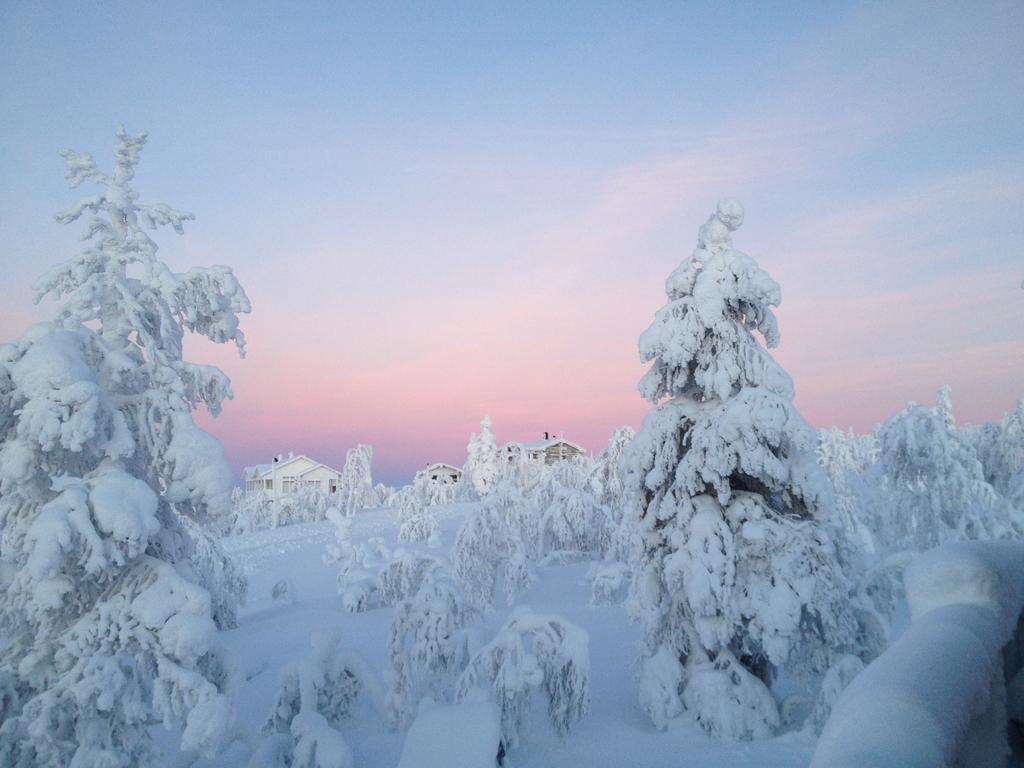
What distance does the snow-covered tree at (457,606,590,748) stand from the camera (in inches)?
390

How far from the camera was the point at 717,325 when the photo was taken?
10.9 m

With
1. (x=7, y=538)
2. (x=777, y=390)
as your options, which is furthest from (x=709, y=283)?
(x=7, y=538)

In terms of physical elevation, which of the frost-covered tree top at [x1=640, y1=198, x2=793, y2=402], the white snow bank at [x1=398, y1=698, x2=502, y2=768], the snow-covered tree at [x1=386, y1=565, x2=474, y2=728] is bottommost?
the snow-covered tree at [x1=386, y1=565, x2=474, y2=728]

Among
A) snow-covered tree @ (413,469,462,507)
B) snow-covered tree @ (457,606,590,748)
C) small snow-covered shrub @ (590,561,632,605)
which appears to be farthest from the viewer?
snow-covered tree @ (413,469,462,507)

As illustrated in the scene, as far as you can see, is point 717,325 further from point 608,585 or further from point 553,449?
point 553,449

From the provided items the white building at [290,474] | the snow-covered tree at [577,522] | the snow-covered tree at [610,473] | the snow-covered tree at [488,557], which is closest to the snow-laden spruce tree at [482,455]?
the white building at [290,474]

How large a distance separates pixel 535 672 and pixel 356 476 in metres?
60.3

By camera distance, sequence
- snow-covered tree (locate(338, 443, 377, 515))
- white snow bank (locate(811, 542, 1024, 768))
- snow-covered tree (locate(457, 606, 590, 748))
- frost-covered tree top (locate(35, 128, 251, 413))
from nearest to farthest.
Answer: white snow bank (locate(811, 542, 1024, 768))
frost-covered tree top (locate(35, 128, 251, 413))
snow-covered tree (locate(457, 606, 590, 748))
snow-covered tree (locate(338, 443, 377, 515))

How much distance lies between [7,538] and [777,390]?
11.2m

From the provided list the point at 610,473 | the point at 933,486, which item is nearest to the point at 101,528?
the point at 933,486

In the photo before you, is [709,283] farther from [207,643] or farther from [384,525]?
[384,525]

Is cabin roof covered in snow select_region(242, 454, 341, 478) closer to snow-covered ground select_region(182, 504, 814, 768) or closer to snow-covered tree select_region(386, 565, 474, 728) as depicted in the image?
snow-covered ground select_region(182, 504, 814, 768)

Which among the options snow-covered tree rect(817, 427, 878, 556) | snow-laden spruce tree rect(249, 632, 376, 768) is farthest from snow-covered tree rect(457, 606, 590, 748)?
snow-covered tree rect(817, 427, 878, 556)

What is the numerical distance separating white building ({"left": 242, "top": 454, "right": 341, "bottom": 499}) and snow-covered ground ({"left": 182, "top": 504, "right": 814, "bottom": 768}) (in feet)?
122
